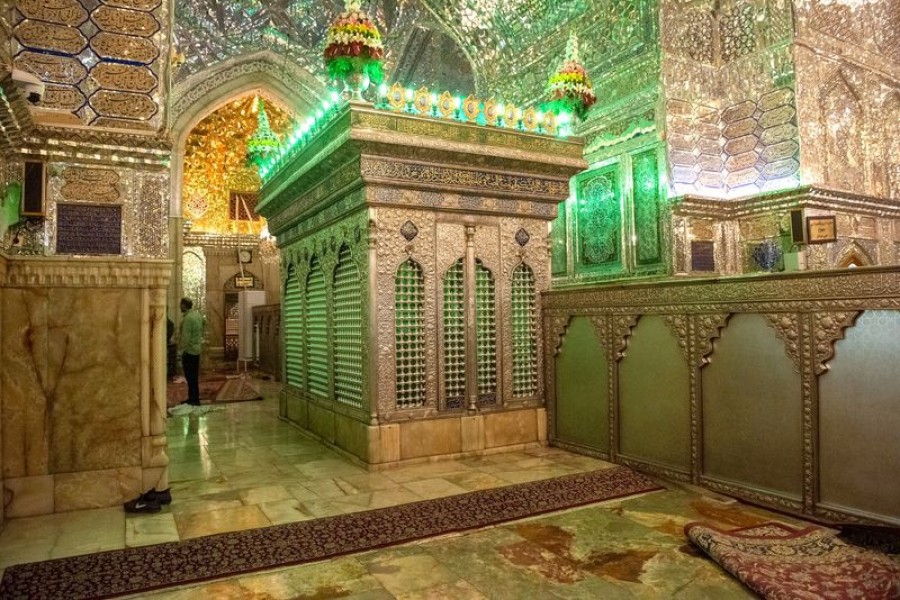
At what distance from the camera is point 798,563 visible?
249 cm

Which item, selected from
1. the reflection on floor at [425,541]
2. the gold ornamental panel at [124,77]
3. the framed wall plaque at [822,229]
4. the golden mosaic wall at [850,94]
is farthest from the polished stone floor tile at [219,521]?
the golden mosaic wall at [850,94]

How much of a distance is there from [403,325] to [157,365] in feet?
5.60

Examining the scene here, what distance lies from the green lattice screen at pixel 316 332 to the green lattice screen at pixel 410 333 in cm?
107

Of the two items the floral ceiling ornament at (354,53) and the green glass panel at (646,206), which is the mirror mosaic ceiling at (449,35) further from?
the floral ceiling ornament at (354,53)

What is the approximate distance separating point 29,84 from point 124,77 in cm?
72

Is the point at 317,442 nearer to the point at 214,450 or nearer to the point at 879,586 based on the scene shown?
the point at 214,450

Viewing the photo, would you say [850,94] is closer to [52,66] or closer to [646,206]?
[646,206]

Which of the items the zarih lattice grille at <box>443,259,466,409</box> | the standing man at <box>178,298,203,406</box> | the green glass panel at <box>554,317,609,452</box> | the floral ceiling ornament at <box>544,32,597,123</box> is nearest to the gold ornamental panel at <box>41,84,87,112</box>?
the zarih lattice grille at <box>443,259,466,409</box>

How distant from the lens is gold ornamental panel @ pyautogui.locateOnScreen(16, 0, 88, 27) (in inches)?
137

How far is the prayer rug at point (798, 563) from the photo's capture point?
2.23 meters

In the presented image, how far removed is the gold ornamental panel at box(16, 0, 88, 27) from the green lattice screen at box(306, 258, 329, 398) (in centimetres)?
259

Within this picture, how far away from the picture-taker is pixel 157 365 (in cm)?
375

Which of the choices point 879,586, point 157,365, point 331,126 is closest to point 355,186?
point 331,126

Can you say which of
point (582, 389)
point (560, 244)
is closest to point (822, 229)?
point (560, 244)
